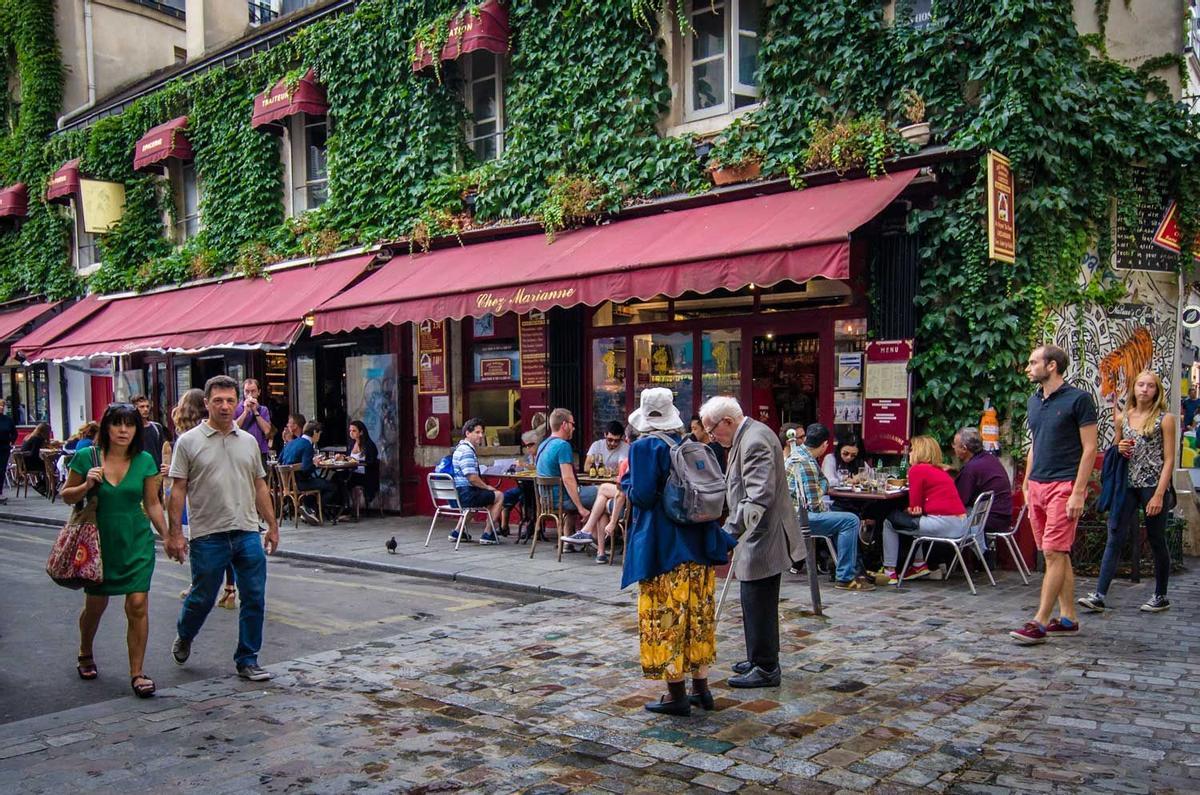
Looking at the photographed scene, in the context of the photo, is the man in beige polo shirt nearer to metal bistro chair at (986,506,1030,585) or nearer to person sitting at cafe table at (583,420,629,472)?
person sitting at cafe table at (583,420,629,472)

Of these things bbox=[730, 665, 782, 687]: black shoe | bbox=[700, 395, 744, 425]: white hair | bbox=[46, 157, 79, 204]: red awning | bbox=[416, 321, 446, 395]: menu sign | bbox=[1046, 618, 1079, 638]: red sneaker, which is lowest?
bbox=[1046, 618, 1079, 638]: red sneaker

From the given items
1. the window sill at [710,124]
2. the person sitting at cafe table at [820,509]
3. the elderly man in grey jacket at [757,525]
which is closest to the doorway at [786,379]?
the person sitting at cafe table at [820,509]

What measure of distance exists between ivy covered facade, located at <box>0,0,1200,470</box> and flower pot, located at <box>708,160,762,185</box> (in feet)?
0.28

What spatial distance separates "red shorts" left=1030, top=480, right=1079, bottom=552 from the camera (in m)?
6.09

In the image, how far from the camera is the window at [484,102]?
13203 millimetres

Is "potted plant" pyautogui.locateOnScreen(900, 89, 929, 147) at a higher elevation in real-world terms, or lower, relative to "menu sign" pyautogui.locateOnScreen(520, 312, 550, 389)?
higher

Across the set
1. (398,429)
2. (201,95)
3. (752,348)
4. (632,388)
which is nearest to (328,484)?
(398,429)

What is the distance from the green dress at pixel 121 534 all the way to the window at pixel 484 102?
8.79 m

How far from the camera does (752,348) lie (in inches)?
421

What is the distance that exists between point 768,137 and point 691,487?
6.42 meters

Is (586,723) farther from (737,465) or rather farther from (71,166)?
(71,166)

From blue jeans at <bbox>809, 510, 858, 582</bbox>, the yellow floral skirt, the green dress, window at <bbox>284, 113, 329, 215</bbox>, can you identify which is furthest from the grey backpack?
window at <bbox>284, 113, 329, 215</bbox>

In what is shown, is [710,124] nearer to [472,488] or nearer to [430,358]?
[472,488]

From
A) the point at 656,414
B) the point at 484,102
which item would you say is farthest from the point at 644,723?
A: the point at 484,102
